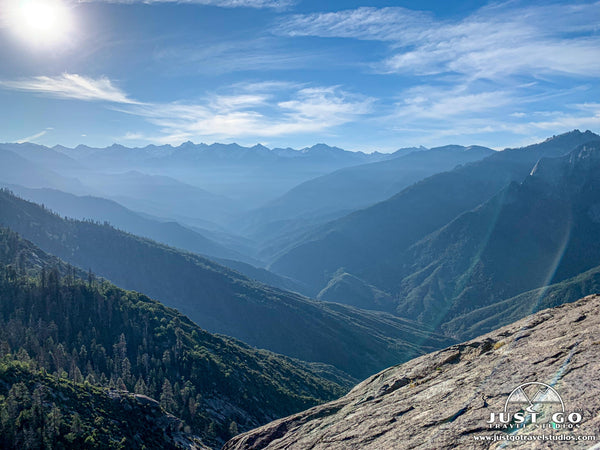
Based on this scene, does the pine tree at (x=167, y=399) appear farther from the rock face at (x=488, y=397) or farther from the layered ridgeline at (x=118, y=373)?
the rock face at (x=488, y=397)

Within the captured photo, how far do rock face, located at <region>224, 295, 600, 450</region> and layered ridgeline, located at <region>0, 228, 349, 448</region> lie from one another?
2900 cm

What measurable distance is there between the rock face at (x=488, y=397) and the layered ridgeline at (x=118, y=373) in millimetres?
28996

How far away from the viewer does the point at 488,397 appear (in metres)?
22.7

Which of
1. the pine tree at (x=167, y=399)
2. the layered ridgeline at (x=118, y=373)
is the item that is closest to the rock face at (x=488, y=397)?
the layered ridgeline at (x=118, y=373)

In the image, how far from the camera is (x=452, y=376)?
98.9 feet

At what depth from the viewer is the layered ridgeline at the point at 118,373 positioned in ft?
174

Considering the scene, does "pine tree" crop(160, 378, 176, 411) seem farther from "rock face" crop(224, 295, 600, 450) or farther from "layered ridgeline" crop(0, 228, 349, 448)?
"rock face" crop(224, 295, 600, 450)

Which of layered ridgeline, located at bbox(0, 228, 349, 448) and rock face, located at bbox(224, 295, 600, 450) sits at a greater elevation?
rock face, located at bbox(224, 295, 600, 450)

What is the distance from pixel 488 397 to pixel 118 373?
9891 centimetres

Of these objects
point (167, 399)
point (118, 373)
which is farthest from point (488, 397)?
point (118, 373)

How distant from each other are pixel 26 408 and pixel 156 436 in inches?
667

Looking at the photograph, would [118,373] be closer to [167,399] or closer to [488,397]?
[167,399]

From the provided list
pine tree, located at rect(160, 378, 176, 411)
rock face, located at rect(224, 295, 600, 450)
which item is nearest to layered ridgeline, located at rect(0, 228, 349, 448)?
pine tree, located at rect(160, 378, 176, 411)

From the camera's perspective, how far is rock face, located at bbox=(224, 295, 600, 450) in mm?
18375
